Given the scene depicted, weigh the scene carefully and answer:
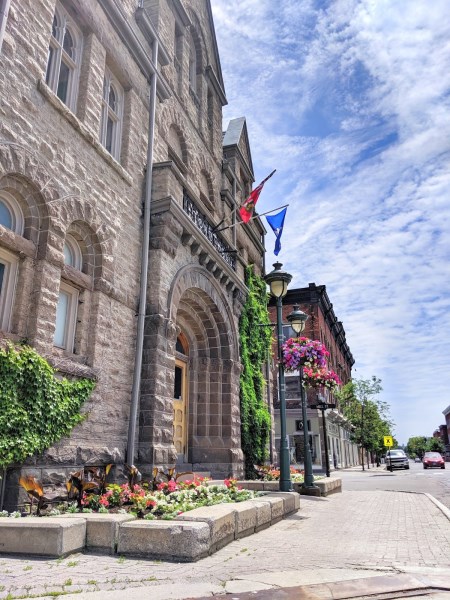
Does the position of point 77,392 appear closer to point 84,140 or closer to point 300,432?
point 84,140

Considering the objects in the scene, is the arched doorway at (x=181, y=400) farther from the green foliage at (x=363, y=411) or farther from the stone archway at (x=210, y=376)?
the green foliage at (x=363, y=411)

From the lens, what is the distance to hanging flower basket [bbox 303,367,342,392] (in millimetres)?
11805

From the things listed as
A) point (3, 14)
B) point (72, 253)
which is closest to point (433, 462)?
point (72, 253)

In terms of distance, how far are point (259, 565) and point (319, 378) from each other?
24.0ft

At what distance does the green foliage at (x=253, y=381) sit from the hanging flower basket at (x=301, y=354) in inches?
124

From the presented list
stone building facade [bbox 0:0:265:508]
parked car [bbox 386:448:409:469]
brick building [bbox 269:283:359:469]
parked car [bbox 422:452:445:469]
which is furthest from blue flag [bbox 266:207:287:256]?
parked car [bbox 422:452:445:469]

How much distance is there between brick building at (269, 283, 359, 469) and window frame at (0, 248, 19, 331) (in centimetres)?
2522

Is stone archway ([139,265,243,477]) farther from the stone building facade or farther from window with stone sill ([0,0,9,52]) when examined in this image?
window with stone sill ([0,0,9,52])

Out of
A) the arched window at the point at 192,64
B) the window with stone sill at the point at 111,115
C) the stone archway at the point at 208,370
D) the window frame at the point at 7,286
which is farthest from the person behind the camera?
the arched window at the point at 192,64

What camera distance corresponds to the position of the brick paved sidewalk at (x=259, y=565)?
12.7 feet

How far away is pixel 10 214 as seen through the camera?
7191 mm

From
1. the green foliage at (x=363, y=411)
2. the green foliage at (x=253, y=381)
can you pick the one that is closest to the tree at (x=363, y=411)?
the green foliage at (x=363, y=411)

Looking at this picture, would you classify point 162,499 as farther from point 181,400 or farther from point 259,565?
point 181,400

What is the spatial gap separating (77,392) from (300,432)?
30414 millimetres
